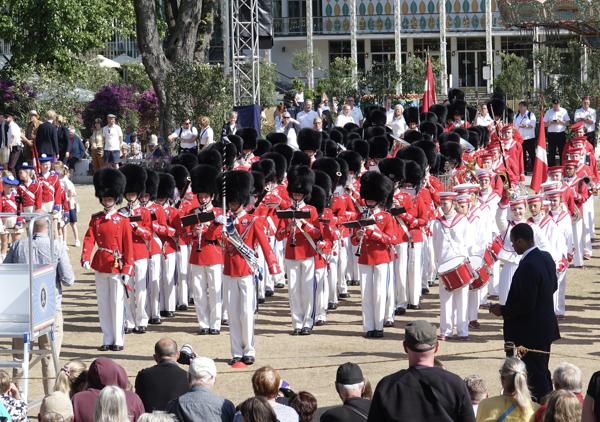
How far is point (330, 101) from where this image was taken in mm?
36562

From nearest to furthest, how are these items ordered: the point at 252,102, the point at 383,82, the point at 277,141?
the point at 277,141 < the point at 252,102 < the point at 383,82

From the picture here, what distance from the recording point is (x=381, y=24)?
54594mm

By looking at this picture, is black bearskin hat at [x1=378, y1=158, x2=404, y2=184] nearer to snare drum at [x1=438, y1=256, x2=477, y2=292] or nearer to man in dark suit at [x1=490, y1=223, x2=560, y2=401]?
snare drum at [x1=438, y1=256, x2=477, y2=292]

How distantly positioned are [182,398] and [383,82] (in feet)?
91.0

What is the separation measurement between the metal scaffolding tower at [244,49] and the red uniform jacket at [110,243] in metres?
12.5

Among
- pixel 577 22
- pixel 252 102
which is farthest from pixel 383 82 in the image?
pixel 577 22

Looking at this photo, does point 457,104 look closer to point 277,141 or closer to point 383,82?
point 277,141

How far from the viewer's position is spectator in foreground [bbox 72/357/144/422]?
25.4 ft

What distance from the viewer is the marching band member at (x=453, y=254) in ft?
42.3

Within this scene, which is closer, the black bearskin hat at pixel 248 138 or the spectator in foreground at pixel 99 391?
the spectator in foreground at pixel 99 391

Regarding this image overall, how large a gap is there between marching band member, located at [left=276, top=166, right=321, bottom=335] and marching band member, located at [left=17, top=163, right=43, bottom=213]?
18.5ft

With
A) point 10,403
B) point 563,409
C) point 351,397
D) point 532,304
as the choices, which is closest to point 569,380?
point 563,409

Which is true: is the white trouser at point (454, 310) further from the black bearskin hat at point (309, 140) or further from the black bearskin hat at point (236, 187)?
the black bearskin hat at point (309, 140)

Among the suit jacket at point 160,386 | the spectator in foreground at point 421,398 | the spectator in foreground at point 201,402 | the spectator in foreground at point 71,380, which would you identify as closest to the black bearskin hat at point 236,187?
the suit jacket at point 160,386
